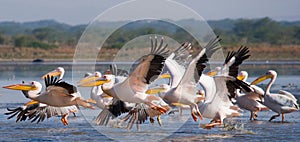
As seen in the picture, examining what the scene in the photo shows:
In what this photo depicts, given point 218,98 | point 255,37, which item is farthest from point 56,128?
point 255,37

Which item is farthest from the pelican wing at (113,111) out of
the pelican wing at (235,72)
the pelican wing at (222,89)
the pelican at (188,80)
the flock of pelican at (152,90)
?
the pelican wing at (235,72)

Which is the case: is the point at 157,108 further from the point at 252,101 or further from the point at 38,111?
the point at 252,101

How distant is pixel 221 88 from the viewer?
38.0 feet

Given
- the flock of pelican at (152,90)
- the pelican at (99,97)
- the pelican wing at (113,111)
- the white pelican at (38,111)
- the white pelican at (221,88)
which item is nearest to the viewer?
the flock of pelican at (152,90)

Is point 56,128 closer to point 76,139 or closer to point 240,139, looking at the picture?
point 76,139

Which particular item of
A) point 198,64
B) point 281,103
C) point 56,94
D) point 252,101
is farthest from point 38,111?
point 281,103

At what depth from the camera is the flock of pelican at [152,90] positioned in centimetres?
1069

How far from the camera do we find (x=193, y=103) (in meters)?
11.6

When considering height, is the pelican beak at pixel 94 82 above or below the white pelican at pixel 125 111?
above

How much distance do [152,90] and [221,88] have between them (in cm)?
110

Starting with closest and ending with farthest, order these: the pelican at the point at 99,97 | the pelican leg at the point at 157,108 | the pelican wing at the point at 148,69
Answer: the pelican wing at the point at 148,69 → the pelican leg at the point at 157,108 → the pelican at the point at 99,97

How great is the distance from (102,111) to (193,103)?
1459 millimetres

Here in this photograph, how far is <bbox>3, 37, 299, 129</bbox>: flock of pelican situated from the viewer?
10.7 m

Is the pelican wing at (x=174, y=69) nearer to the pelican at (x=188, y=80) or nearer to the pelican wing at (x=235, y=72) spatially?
the pelican at (x=188, y=80)
